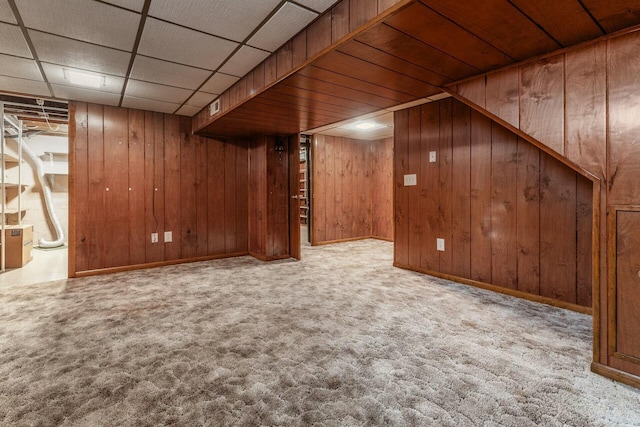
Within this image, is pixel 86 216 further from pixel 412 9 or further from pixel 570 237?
pixel 570 237

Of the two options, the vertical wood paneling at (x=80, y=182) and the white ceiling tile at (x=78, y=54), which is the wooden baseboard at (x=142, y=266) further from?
the white ceiling tile at (x=78, y=54)

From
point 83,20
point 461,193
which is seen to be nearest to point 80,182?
point 83,20

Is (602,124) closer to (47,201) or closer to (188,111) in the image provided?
(188,111)

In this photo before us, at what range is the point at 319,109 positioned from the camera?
10.2ft

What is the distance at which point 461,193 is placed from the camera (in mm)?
3377

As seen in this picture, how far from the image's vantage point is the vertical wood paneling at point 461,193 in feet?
10.8

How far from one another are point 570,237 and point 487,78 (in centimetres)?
155

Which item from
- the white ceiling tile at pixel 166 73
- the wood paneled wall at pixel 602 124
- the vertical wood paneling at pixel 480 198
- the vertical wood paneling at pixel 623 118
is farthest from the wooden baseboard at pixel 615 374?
the white ceiling tile at pixel 166 73

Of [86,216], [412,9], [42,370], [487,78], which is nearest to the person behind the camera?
[412,9]

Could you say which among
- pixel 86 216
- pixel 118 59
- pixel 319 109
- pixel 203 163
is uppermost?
pixel 118 59

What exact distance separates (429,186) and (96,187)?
13.3 ft

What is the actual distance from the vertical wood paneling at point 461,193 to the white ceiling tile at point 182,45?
2395 mm

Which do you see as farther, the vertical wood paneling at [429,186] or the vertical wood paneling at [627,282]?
the vertical wood paneling at [429,186]

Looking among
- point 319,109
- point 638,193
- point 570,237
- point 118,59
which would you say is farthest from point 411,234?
point 118,59
